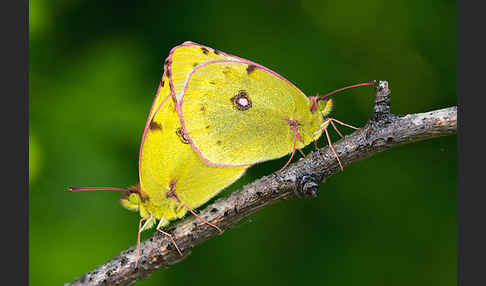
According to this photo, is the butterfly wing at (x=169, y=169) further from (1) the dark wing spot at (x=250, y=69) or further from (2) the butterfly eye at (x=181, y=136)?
(1) the dark wing spot at (x=250, y=69)

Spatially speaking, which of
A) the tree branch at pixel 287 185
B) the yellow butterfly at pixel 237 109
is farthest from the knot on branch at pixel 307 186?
the yellow butterfly at pixel 237 109

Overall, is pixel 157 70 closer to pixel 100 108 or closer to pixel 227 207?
pixel 100 108

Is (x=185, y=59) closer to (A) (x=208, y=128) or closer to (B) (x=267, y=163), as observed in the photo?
(A) (x=208, y=128)

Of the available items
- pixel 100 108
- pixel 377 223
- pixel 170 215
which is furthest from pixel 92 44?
pixel 377 223

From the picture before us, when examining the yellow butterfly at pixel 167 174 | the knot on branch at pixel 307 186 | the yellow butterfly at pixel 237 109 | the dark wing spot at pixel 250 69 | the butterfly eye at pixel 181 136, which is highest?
the dark wing spot at pixel 250 69

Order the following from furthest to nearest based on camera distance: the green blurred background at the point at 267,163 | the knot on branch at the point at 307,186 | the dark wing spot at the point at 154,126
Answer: the green blurred background at the point at 267,163 → the dark wing spot at the point at 154,126 → the knot on branch at the point at 307,186

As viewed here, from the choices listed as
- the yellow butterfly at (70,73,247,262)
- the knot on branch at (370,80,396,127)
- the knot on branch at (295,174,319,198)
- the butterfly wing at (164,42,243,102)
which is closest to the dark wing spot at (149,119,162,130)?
the yellow butterfly at (70,73,247,262)

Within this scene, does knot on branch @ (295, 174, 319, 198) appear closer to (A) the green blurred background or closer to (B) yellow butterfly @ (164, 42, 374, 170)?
(B) yellow butterfly @ (164, 42, 374, 170)

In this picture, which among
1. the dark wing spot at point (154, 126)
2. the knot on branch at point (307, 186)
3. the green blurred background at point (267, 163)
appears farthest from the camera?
the green blurred background at point (267, 163)
